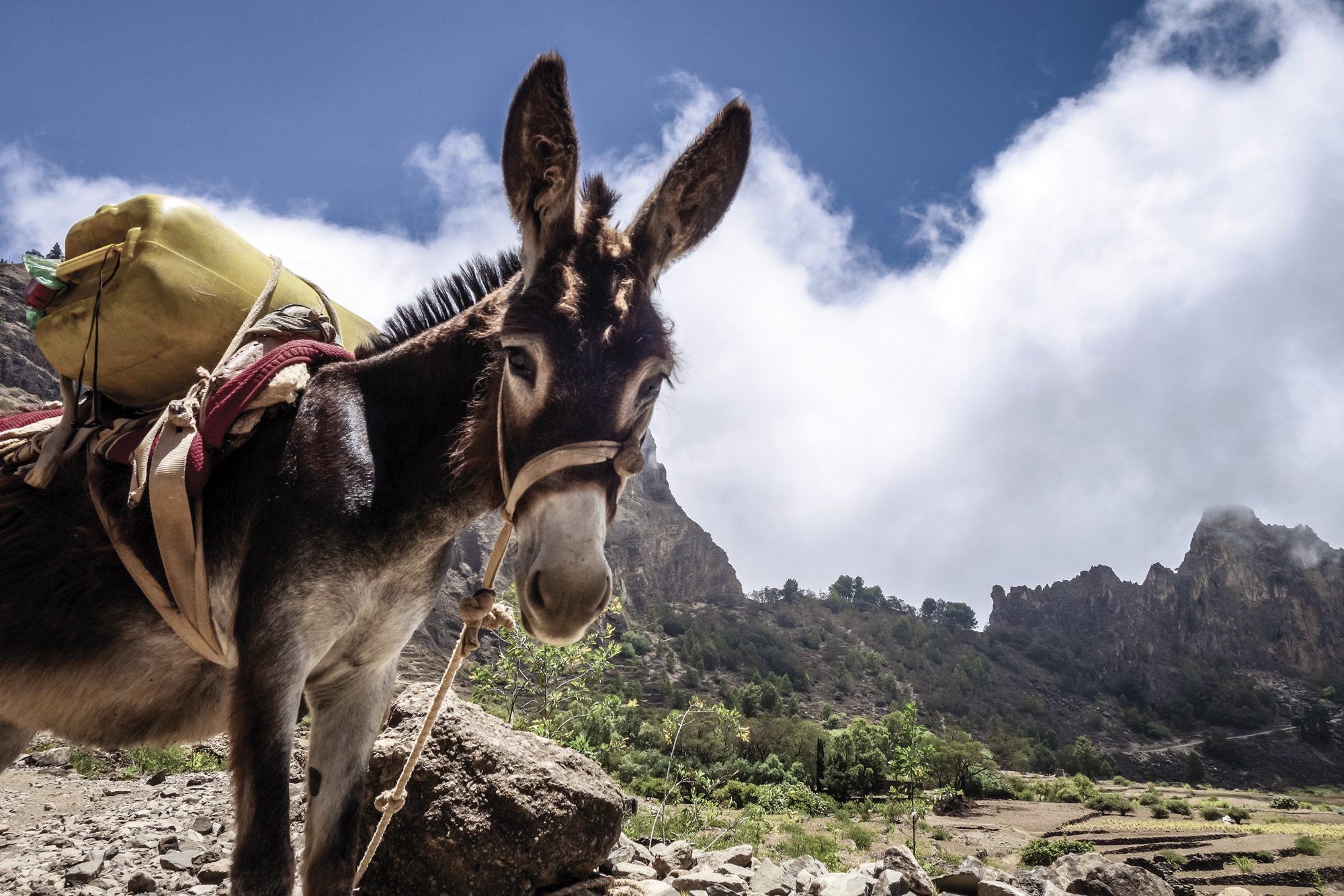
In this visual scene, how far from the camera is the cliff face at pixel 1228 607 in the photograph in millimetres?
118875

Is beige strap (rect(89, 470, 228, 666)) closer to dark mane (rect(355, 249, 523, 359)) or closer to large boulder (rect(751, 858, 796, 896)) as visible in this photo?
dark mane (rect(355, 249, 523, 359))

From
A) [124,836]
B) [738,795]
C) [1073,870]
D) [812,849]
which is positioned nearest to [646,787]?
[738,795]

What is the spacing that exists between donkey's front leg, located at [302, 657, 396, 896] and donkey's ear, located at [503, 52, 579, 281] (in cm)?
181

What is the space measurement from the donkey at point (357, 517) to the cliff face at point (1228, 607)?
508 feet

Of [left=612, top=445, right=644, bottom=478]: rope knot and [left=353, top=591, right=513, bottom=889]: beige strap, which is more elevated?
[left=612, top=445, right=644, bottom=478]: rope knot

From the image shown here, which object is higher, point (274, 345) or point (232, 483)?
point (274, 345)

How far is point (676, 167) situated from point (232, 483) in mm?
2000

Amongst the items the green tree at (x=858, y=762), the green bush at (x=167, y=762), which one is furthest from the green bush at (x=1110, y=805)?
the green bush at (x=167, y=762)

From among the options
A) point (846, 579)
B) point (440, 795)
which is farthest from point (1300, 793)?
point (440, 795)

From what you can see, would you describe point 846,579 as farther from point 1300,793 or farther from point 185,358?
point 185,358

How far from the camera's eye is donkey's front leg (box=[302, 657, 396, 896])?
244cm

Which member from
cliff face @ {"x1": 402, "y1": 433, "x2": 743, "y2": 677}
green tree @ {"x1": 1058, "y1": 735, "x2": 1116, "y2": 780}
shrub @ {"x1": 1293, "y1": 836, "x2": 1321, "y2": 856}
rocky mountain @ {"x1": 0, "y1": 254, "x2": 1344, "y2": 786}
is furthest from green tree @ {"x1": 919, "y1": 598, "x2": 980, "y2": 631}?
shrub @ {"x1": 1293, "y1": 836, "x2": 1321, "y2": 856}

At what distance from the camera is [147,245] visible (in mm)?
2623

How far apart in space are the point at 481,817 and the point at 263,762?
8.21 ft
